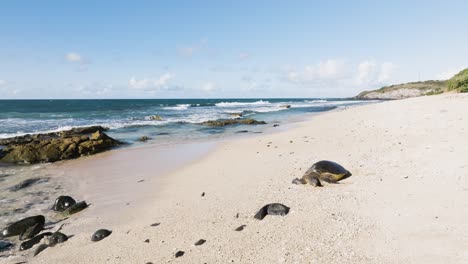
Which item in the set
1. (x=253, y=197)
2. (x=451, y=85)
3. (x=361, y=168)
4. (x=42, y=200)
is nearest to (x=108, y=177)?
(x=42, y=200)

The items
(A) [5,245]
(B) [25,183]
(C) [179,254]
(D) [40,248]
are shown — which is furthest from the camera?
(B) [25,183]

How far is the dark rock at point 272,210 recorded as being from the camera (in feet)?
20.7

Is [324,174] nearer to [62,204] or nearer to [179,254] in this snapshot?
[179,254]

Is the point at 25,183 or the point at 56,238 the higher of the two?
the point at 56,238

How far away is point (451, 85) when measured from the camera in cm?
3594

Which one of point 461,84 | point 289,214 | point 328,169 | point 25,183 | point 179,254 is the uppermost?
point 461,84

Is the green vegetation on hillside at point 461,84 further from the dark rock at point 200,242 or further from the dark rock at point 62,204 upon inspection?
the dark rock at point 62,204

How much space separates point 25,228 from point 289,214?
5438mm

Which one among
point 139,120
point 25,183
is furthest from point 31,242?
point 139,120

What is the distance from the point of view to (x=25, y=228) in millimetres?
6629

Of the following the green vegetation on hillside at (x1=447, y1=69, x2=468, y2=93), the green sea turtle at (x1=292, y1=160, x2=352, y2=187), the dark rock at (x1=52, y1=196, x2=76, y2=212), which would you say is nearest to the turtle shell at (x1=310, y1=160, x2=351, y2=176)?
the green sea turtle at (x1=292, y1=160, x2=352, y2=187)

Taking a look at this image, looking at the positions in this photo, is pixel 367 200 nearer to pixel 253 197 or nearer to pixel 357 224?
pixel 357 224

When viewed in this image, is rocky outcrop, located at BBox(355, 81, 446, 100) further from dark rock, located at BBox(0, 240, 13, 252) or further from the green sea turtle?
dark rock, located at BBox(0, 240, 13, 252)

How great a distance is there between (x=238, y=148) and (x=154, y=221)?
9.45 m
